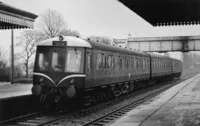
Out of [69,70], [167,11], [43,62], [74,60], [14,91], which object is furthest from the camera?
[14,91]

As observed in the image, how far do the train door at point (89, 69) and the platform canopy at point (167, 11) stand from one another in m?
2.77

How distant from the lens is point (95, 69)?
49.4 feet

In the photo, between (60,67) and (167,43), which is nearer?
(60,67)

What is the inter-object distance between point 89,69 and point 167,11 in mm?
4198

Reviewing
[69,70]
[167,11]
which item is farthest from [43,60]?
[167,11]

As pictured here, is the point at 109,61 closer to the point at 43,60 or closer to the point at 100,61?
the point at 100,61

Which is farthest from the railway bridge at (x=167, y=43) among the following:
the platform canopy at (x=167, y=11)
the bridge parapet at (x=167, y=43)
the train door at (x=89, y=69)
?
the platform canopy at (x=167, y=11)

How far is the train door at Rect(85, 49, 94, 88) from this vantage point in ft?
46.0

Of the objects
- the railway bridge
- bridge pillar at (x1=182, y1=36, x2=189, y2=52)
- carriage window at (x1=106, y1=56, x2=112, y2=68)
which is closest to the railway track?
carriage window at (x1=106, y1=56, x2=112, y2=68)

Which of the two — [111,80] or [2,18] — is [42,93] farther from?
[111,80]

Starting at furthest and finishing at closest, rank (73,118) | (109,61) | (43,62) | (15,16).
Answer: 1. (109,61)
2. (43,62)
3. (15,16)
4. (73,118)

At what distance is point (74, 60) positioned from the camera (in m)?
13.9

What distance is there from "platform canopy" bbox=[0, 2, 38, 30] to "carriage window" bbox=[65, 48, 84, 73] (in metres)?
2.04

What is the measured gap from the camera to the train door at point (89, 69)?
46.0 ft
